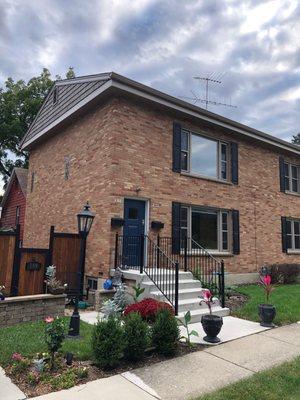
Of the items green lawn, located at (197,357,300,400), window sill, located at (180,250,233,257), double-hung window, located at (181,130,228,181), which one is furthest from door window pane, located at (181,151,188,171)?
green lawn, located at (197,357,300,400)

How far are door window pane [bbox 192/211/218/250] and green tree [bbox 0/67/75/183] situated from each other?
66.0 feet

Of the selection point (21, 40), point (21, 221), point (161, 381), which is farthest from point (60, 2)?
point (21, 221)

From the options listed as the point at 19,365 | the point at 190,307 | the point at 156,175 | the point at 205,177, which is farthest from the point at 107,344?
the point at 205,177

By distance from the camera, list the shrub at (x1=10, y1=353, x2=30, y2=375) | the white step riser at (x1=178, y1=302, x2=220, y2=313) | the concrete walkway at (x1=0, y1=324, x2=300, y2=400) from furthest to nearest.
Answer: the white step riser at (x1=178, y1=302, x2=220, y2=313)
the shrub at (x1=10, y1=353, x2=30, y2=375)
the concrete walkway at (x1=0, y1=324, x2=300, y2=400)

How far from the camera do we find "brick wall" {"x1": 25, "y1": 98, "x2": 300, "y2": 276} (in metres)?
9.89

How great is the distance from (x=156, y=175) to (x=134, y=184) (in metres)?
0.92

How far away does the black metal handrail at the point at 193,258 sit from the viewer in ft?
33.6

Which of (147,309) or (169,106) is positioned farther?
(169,106)

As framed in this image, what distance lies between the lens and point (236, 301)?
9461 millimetres

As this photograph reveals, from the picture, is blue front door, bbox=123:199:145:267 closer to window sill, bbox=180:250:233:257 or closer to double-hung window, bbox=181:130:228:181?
window sill, bbox=180:250:233:257

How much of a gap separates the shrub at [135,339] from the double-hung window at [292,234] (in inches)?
452

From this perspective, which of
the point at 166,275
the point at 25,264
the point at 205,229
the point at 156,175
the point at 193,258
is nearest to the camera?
the point at 25,264

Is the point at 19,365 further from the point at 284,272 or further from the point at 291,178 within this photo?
the point at 291,178

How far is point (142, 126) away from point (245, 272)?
6.73 meters
